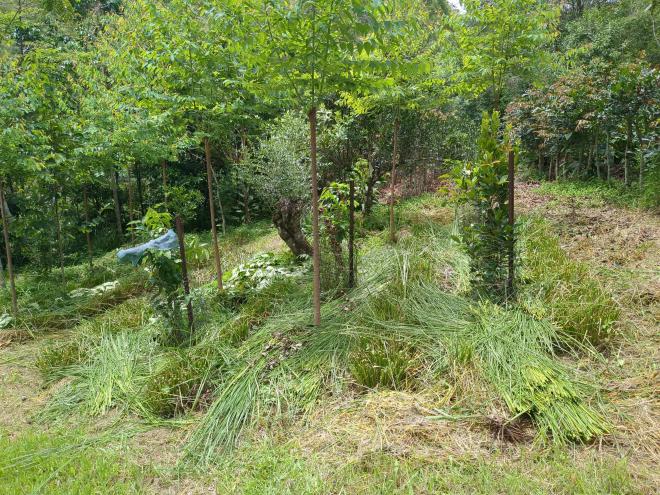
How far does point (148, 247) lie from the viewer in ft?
11.3

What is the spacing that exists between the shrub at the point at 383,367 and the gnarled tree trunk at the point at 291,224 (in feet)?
8.05

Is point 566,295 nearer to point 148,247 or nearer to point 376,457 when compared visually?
point 376,457

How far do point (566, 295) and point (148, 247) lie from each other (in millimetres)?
3436

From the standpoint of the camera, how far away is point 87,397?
3.16 metres

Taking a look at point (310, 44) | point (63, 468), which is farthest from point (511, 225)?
point (63, 468)

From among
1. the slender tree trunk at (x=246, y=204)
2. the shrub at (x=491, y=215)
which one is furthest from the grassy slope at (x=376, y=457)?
the slender tree trunk at (x=246, y=204)

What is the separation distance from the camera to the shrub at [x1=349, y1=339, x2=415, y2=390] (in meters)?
2.76

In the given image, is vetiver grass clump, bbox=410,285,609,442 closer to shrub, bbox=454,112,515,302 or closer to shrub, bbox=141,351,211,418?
shrub, bbox=454,112,515,302

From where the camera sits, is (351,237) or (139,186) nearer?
(351,237)

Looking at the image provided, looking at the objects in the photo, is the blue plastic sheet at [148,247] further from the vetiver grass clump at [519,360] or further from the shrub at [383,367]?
the vetiver grass clump at [519,360]

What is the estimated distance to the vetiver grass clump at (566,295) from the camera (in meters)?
2.90

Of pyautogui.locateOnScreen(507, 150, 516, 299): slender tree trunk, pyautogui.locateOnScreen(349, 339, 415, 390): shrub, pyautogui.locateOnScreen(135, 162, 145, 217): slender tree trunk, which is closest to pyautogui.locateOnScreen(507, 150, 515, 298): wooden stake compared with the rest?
pyautogui.locateOnScreen(507, 150, 516, 299): slender tree trunk

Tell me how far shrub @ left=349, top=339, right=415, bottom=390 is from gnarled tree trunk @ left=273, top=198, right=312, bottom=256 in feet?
8.05

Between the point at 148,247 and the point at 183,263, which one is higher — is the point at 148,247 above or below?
above
